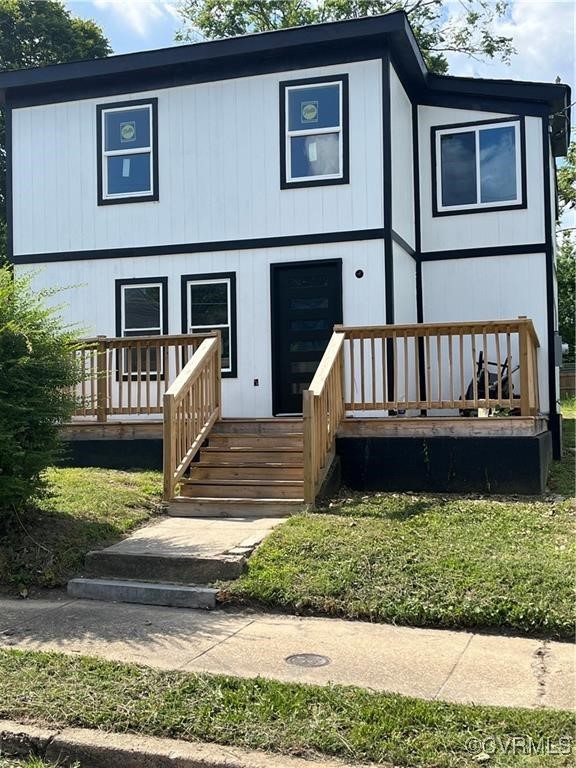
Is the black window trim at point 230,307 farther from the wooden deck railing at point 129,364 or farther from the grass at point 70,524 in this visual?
the grass at point 70,524

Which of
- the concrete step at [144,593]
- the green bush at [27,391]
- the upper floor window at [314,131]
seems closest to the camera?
the concrete step at [144,593]

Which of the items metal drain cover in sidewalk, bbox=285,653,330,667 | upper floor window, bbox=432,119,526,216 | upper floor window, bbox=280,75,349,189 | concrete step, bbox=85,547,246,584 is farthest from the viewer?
upper floor window, bbox=432,119,526,216

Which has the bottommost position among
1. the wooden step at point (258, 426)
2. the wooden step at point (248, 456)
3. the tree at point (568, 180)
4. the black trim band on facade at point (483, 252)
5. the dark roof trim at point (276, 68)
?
the wooden step at point (248, 456)

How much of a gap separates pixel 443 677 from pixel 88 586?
3129 millimetres

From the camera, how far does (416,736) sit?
3.48 m

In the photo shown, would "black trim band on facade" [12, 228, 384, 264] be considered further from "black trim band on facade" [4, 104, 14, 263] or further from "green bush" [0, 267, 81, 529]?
"green bush" [0, 267, 81, 529]

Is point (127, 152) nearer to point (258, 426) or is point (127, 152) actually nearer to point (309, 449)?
point (258, 426)

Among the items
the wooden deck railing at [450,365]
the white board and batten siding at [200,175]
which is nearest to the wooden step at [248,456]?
the wooden deck railing at [450,365]

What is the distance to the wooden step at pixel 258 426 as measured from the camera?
975 centimetres

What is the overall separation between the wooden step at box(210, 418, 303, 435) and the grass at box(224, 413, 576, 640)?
7.93 feet

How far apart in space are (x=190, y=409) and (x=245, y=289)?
3015 mm

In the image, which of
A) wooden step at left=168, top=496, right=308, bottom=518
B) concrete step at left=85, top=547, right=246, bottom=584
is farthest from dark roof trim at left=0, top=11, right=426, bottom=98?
concrete step at left=85, top=547, right=246, bottom=584

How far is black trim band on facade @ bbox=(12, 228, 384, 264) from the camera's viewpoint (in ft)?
35.5

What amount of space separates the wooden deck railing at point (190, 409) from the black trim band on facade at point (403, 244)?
3.00m
